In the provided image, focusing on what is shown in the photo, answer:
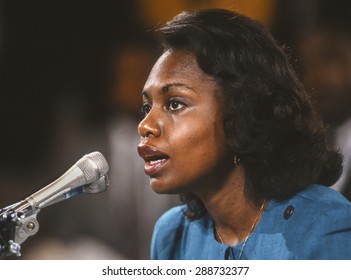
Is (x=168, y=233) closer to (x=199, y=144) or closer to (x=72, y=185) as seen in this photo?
(x=199, y=144)

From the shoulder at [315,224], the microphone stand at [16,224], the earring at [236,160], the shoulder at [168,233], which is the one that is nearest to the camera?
the microphone stand at [16,224]

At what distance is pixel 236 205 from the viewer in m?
1.33

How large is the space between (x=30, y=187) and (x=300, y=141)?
775mm

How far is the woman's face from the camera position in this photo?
123 cm

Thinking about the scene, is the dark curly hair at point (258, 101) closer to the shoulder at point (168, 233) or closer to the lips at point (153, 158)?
the lips at point (153, 158)


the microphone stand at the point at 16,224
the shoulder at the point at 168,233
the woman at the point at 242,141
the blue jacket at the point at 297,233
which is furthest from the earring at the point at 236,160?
the microphone stand at the point at 16,224

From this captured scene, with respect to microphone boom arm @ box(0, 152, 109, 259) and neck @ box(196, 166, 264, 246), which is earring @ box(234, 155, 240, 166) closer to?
neck @ box(196, 166, 264, 246)

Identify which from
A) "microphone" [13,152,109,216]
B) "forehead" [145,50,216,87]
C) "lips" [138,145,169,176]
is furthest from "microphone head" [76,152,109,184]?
"forehead" [145,50,216,87]

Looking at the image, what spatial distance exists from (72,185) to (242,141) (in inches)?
16.7

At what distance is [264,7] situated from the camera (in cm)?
144

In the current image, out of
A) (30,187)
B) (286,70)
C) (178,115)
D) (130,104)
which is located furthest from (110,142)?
(286,70)

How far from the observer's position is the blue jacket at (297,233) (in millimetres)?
1187

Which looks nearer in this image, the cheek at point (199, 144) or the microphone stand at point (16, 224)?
the microphone stand at point (16, 224)

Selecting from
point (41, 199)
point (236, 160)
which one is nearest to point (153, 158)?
point (236, 160)
